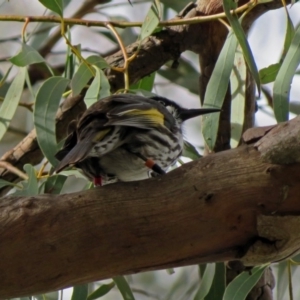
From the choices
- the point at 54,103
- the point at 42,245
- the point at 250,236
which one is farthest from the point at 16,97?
the point at 250,236

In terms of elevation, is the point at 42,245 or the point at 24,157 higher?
the point at 24,157

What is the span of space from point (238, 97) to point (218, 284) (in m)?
0.45

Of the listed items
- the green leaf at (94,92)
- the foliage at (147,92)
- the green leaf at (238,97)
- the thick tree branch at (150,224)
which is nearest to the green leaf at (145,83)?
the foliage at (147,92)

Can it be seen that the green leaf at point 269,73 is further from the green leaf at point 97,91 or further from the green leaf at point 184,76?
the green leaf at point 184,76

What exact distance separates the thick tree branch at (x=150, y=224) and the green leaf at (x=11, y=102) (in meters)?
0.53

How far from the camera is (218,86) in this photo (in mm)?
1702

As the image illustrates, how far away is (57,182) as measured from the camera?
5.99 ft

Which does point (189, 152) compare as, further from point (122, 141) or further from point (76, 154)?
point (76, 154)

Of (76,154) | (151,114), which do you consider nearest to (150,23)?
(151,114)

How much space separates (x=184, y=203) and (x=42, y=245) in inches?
9.9

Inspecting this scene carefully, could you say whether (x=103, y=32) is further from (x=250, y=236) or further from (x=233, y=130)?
(x=250, y=236)

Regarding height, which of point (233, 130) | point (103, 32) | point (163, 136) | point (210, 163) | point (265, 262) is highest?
point (103, 32)

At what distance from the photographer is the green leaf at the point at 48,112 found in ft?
5.55

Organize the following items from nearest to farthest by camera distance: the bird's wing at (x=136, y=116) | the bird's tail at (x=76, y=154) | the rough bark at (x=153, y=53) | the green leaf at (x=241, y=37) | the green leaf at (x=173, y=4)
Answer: the bird's tail at (x=76, y=154) < the bird's wing at (x=136, y=116) < the green leaf at (x=241, y=37) < the rough bark at (x=153, y=53) < the green leaf at (x=173, y=4)
